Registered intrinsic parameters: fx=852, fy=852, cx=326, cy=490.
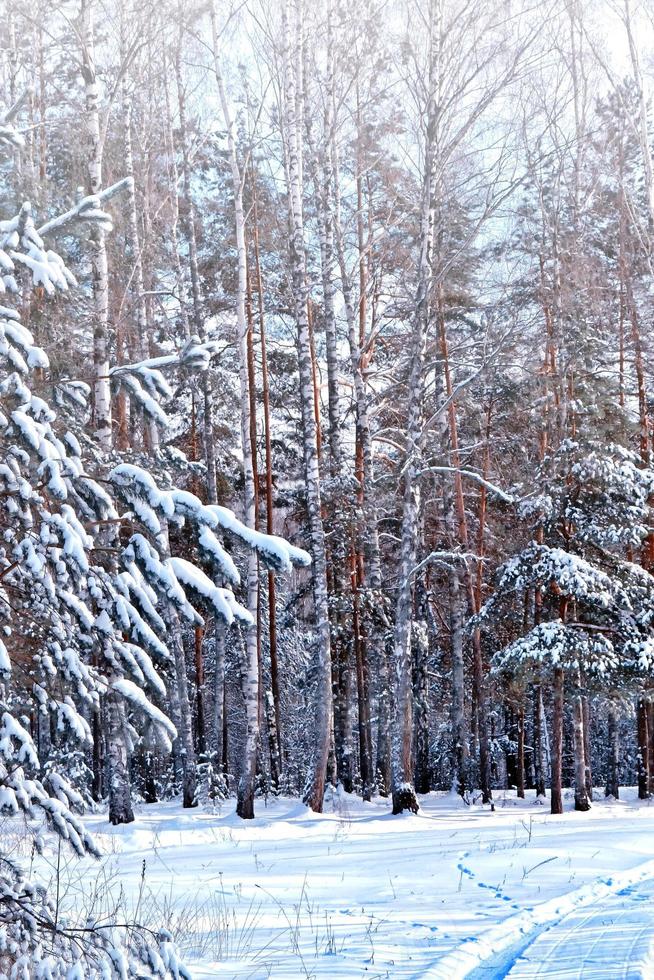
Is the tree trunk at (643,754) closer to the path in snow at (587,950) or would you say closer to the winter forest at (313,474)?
the winter forest at (313,474)

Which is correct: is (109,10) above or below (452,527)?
above

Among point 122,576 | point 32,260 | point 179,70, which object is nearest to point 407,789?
point 122,576

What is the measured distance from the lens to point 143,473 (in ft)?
15.7

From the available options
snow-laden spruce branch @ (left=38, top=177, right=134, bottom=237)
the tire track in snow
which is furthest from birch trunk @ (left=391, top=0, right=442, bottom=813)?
snow-laden spruce branch @ (left=38, top=177, right=134, bottom=237)

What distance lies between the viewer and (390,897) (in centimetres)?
694

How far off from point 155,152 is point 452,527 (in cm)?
1095

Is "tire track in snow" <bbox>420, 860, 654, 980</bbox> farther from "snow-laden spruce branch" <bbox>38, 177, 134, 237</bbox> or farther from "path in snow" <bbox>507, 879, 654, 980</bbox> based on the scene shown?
"snow-laden spruce branch" <bbox>38, 177, 134, 237</bbox>

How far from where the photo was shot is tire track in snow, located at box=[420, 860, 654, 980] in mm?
4816

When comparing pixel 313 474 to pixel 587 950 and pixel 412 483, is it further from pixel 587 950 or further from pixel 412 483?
pixel 587 950

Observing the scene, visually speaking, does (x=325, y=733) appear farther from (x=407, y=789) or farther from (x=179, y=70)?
(x=179, y=70)

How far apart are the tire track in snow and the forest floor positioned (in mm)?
15

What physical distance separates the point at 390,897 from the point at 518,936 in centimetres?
149

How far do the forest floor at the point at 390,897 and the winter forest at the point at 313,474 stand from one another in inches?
2.2

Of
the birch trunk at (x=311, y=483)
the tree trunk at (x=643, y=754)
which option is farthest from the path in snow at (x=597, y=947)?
the tree trunk at (x=643, y=754)
